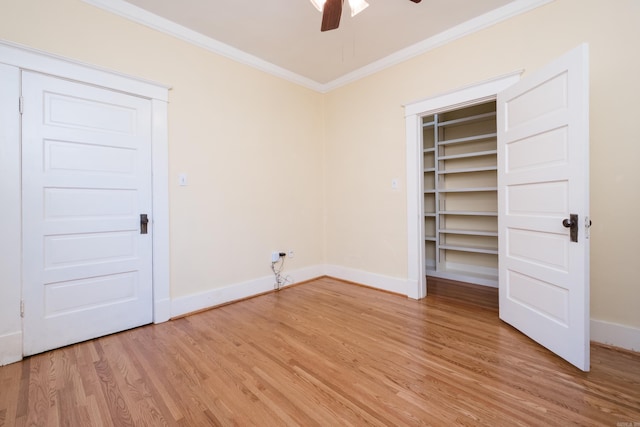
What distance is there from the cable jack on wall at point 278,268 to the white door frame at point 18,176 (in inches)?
49.6

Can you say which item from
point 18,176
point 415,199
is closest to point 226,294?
point 18,176

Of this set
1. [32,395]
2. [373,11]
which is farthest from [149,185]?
[373,11]

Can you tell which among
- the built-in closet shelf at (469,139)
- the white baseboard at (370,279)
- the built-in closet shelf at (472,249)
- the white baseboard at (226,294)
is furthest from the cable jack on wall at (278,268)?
the built-in closet shelf at (469,139)

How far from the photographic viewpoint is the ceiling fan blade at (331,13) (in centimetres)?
186

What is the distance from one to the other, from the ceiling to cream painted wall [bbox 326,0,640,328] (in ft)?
0.52

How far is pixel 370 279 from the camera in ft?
12.0

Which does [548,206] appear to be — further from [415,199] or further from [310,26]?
[310,26]

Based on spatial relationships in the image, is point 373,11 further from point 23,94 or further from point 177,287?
point 177,287

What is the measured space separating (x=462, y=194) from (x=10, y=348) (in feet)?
16.3

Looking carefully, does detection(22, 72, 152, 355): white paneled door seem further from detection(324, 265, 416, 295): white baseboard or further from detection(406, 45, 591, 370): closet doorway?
detection(406, 45, 591, 370): closet doorway

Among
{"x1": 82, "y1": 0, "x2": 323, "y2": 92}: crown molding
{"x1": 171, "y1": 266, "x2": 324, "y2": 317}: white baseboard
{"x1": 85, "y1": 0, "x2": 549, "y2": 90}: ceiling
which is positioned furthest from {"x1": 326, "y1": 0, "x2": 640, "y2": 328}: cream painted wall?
{"x1": 82, "y1": 0, "x2": 323, "y2": 92}: crown molding

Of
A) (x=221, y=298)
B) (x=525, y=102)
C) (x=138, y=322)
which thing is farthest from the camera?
(x=221, y=298)

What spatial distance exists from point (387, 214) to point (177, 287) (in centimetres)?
247

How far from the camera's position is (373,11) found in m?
2.54
